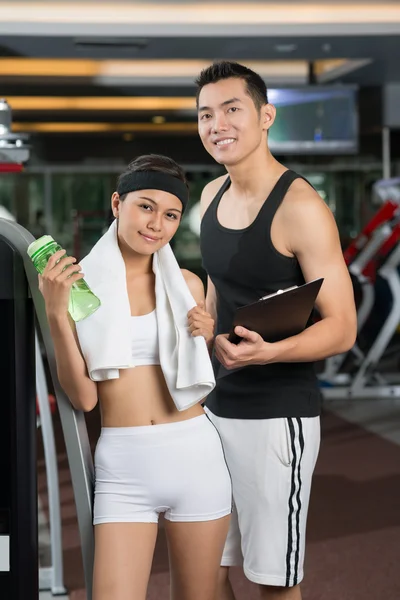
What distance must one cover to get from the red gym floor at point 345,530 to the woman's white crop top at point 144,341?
181 cm

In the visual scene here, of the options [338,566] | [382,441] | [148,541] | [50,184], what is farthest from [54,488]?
[50,184]

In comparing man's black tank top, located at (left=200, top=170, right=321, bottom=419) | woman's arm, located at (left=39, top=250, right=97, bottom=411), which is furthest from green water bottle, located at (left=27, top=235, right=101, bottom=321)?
man's black tank top, located at (left=200, top=170, right=321, bottom=419)

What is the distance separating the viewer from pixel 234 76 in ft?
6.79

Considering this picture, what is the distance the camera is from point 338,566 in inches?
147

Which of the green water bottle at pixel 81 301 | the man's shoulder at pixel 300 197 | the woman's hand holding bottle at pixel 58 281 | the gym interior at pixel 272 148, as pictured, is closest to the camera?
the woman's hand holding bottle at pixel 58 281

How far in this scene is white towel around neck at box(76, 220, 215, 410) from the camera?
5.57 feet

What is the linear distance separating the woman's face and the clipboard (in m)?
0.21

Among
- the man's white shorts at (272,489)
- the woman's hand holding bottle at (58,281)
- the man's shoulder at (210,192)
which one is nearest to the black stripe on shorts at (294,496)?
the man's white shorts at (272,489)

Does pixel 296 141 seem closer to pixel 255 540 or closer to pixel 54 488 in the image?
pixel 54 488

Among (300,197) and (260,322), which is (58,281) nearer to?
(260,322)

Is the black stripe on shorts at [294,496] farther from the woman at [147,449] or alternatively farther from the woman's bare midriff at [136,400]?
the woman's bare midriff at [136,400]

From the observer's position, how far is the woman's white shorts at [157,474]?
172 cm

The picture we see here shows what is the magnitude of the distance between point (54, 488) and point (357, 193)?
281 inches

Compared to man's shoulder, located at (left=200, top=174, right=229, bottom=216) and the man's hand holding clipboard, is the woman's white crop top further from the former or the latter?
man's shoulder, located at (left=200, top=174, right=229, bottom=216)
